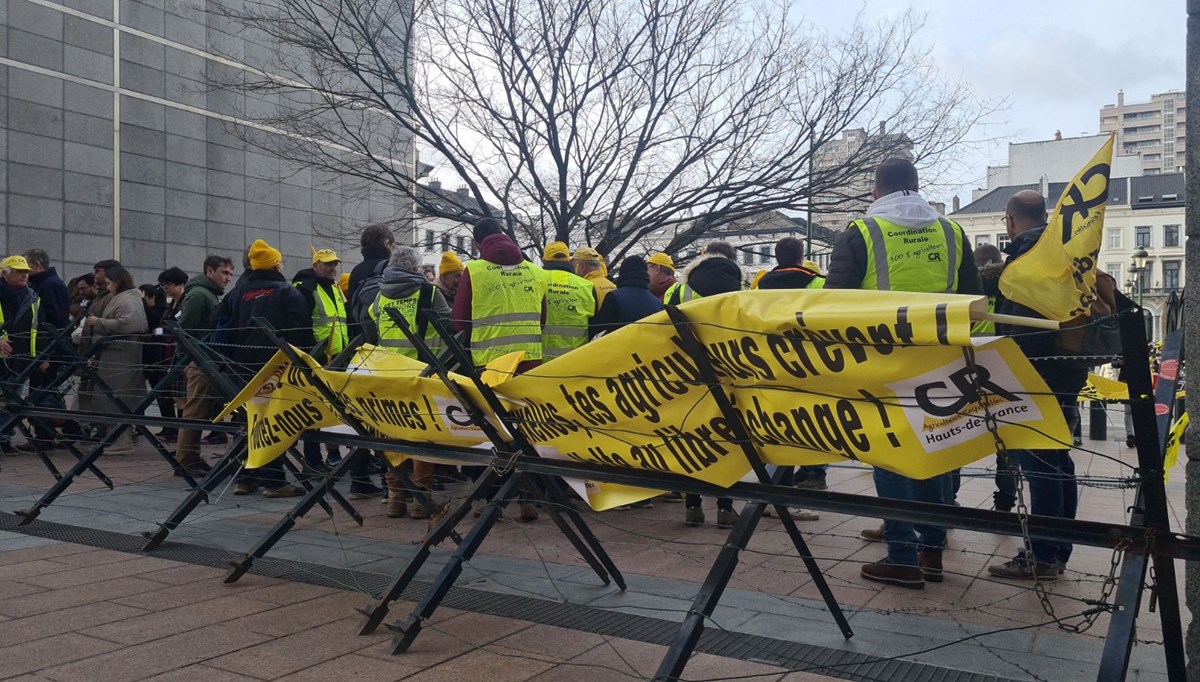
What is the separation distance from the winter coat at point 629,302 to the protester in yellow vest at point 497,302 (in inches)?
34.2

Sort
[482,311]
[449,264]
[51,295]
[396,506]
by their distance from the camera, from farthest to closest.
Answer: [51,295] < [449,264] < [396,506] < [482,311]

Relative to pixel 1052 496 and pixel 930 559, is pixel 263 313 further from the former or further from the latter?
pixel 1052 496

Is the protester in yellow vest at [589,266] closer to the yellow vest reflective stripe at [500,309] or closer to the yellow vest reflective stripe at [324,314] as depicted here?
the yellow vest reflective stripe at [500,309]

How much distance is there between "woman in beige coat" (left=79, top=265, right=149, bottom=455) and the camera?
32.2ft

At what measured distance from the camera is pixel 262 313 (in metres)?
7.89

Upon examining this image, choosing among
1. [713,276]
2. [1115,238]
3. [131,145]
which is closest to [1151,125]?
[1115,238]

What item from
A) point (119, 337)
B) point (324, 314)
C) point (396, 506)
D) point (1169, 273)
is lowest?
point (396, 506)

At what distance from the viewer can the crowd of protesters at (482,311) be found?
4.95m

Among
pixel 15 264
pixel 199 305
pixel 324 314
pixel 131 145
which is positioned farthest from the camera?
pixel 131 145

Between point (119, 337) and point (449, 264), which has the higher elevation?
point (449, 264)

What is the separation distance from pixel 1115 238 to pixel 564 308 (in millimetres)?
101950

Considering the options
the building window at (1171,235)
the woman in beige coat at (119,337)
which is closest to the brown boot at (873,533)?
the woman in beige coat at (119,337)

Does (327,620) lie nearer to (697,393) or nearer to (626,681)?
(626,681)

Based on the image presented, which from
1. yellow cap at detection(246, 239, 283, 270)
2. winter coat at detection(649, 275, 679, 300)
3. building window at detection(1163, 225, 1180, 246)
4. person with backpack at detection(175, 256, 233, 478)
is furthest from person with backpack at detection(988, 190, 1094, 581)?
building window at detection(1163, 225, 1180, 246)
